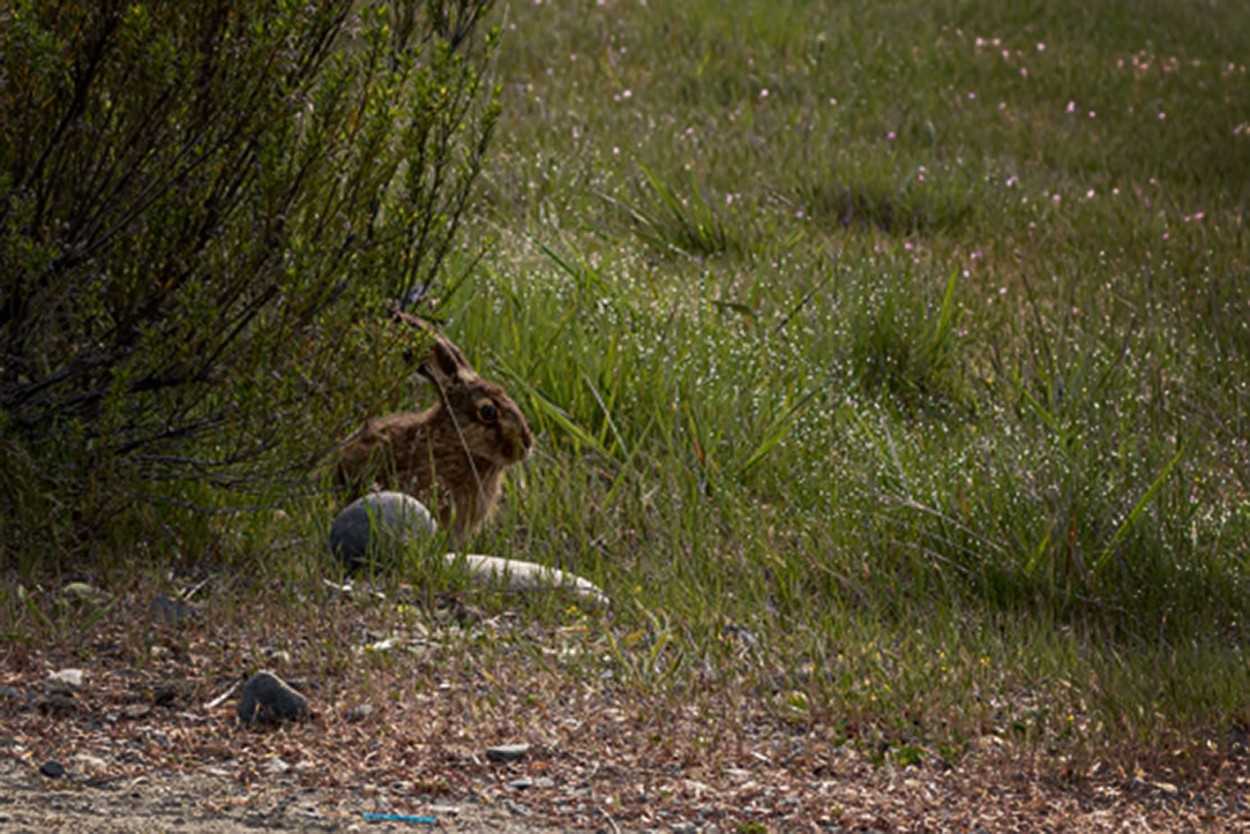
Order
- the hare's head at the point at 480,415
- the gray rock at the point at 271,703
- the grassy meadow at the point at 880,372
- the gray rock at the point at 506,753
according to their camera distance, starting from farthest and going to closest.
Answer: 1. the hare's head at the point at 480,415
2. the grassy meadow at the point at 880,372
3. the gray rock at the point at 271,703
4. the gray rock at the point at 506,753

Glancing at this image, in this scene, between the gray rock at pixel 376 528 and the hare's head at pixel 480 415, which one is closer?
the gray rock at pixel 376 528

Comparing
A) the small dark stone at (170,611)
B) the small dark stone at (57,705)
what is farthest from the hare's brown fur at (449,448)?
the small dark stone at (57,705)

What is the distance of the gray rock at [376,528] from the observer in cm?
454

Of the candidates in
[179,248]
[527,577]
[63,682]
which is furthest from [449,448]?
[63,682]

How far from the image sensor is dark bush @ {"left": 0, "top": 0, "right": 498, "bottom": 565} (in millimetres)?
4152

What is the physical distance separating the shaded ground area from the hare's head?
0.91 metres

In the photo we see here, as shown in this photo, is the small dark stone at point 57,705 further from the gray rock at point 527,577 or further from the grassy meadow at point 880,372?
the grassy meadow at point 880,372

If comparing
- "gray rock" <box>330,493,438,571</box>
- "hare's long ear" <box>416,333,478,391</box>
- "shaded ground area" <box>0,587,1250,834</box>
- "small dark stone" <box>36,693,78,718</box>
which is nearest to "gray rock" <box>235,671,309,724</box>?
"shaded ground area" <box>0,587,1250,834</box>

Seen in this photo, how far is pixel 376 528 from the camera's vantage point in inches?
179

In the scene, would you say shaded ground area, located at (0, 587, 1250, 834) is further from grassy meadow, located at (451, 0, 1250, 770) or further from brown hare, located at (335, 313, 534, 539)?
brown hare, located at (335, 313, 534, 539)

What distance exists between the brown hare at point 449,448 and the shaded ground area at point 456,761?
0.89m

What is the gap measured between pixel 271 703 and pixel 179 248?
4.59 feet

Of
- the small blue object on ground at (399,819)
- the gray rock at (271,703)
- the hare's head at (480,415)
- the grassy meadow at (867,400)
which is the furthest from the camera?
the hare's head at (480,415)

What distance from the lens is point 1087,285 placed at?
7.44m
